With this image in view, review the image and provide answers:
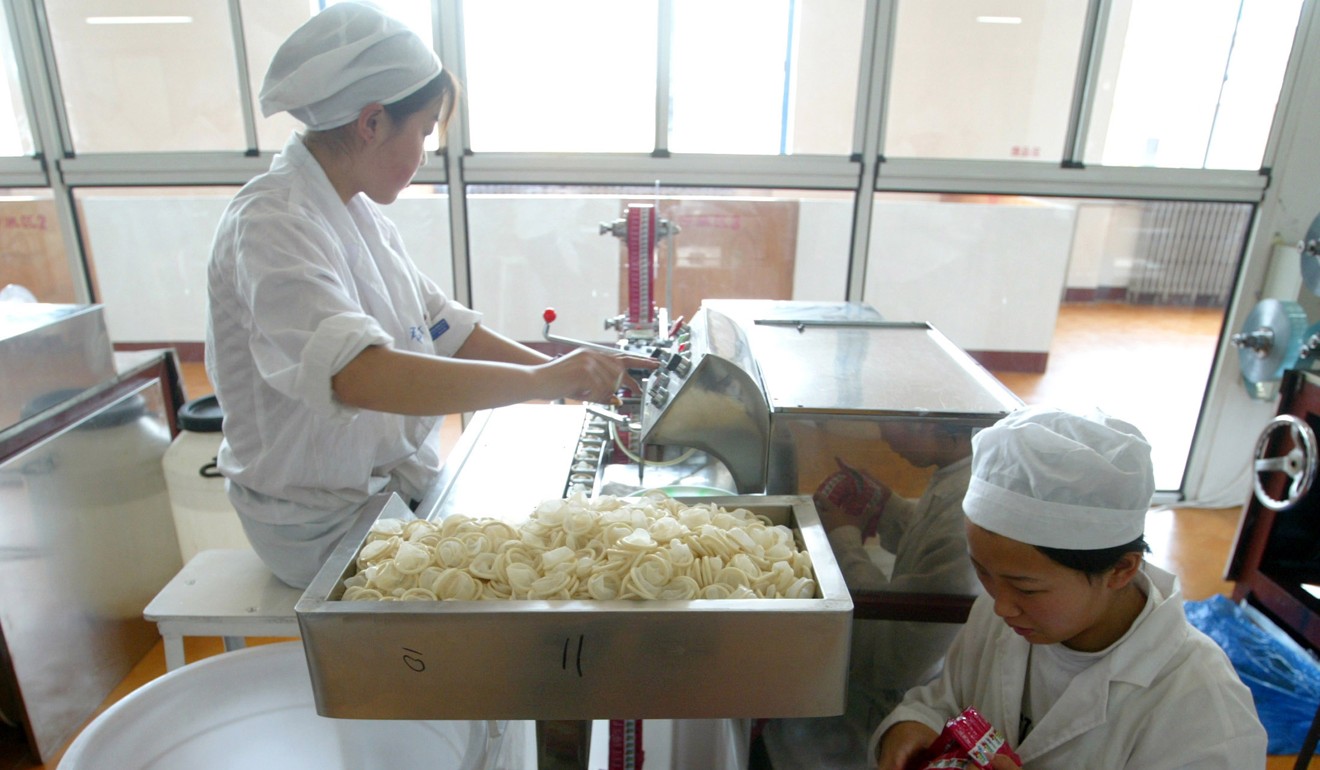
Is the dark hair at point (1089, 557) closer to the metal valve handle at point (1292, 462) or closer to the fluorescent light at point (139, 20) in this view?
the metal valve handle at point (1292, 462)

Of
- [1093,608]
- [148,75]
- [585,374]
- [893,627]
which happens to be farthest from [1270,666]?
[148,75]

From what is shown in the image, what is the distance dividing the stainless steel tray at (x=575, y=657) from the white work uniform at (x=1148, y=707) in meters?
0.34

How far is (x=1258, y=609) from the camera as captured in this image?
254 centimetres

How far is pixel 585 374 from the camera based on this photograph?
3.97ft

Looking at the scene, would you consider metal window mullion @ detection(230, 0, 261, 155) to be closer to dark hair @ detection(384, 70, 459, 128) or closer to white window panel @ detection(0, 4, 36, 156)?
white window panel @ detection(0, 4, 36, 156)

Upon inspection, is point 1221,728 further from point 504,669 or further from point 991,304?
point 991,304

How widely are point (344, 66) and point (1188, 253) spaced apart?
433cm

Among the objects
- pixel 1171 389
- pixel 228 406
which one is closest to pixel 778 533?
pixel 228 406

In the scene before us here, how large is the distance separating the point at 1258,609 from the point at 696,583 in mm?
2602

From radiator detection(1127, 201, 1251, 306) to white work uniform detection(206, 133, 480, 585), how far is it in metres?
2.86

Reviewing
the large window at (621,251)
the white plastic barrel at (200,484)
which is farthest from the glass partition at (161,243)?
the white plastic barrel at (200,484)

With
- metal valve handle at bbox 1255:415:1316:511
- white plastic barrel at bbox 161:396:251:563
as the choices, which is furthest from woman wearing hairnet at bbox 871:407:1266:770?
white plastic barrel at bbox 161:396:251:563

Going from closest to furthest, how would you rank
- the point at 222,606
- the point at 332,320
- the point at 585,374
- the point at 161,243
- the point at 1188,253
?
the point at 332,320 → the point at 585,374 → the point at 222,606 → the point at 161,243 → the point at 1188,253

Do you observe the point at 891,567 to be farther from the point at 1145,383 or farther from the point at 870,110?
the point at 1145,383
